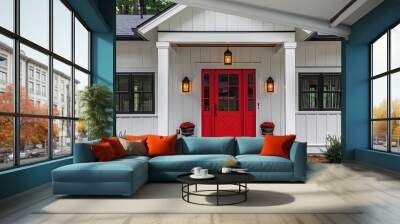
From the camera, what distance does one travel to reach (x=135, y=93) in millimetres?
11492

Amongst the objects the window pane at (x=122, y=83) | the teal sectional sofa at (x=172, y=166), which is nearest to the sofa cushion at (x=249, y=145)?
the teal sectional sofa at (x=172, y=166)

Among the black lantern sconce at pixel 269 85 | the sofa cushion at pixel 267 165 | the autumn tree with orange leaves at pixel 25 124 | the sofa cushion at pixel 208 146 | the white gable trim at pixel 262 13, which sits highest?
the white gable trim at pixel 262 13

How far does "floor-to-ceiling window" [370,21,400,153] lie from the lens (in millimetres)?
8039

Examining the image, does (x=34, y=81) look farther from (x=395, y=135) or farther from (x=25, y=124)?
(x=395, y=135)

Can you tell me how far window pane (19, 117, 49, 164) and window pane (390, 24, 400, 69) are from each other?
21.0ft

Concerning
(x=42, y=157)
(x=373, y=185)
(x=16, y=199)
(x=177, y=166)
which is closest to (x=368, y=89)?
(x=373, y=185)

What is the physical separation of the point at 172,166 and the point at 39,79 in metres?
2.33

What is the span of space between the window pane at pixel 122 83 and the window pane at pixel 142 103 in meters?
0.34

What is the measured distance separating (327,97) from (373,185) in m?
5.95

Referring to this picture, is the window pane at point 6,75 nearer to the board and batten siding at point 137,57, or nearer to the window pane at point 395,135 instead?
the board and batten siding at point 137,57

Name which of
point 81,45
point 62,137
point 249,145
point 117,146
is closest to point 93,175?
point 117,146

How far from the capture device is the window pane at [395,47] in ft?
26.2

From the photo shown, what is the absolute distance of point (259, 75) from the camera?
1172 centimetres

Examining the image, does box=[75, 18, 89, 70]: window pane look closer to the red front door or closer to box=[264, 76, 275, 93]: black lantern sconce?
the red front door
